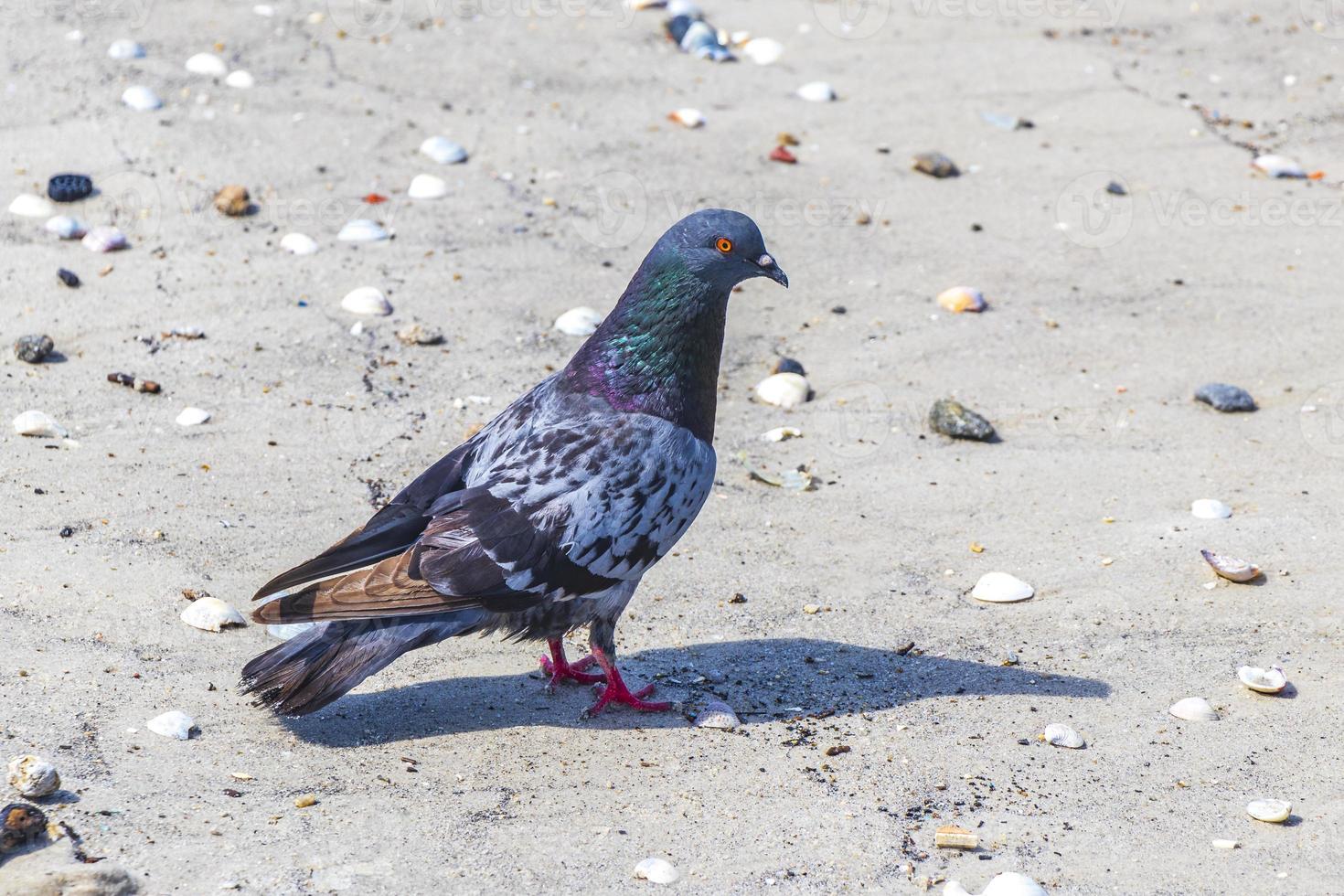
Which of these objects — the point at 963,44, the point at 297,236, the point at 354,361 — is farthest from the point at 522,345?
the point at 963,44

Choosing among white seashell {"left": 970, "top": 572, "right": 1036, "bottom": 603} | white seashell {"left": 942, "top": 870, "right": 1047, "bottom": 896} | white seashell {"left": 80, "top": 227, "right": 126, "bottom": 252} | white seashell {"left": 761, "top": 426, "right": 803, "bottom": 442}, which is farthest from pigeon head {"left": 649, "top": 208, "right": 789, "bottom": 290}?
white seashell {"left": 80, "top": 227, "right": 126, "bottom": 252}

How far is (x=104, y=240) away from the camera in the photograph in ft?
21.6

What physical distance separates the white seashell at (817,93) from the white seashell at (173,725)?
5.88 meters

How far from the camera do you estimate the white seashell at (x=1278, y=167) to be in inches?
309

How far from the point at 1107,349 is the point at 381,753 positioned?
410 cm

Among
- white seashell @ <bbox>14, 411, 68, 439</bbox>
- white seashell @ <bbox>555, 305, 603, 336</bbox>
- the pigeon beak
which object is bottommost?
white seashell @ <bbox>555, 305, 603, 336</bbox>

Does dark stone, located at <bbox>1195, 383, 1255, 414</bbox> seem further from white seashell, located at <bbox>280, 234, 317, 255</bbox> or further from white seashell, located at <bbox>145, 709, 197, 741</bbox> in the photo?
white seashell, located at <bbox>145, 709, 197, 741</bbox>

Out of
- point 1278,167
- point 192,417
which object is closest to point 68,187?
point 192,417

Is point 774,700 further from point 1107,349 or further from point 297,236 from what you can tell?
point 297,236

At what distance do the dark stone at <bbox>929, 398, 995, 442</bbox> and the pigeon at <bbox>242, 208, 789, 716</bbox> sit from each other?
173cm

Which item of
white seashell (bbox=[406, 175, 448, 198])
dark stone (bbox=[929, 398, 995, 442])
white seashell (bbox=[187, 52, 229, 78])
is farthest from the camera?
white seashell (bbox=[187, 52, 229, 78])

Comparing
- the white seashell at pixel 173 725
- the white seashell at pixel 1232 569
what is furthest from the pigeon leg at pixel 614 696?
the white seashell at pixel 1232 569

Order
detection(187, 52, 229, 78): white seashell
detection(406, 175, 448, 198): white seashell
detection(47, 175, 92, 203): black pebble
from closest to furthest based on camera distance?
detection(47, 175, 92, 203): black pebble, detection(406, 175, 448, 198): white seashell, detection(187, 52, 229, 78): white seashell

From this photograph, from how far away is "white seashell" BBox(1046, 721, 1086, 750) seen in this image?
4.08 metres
